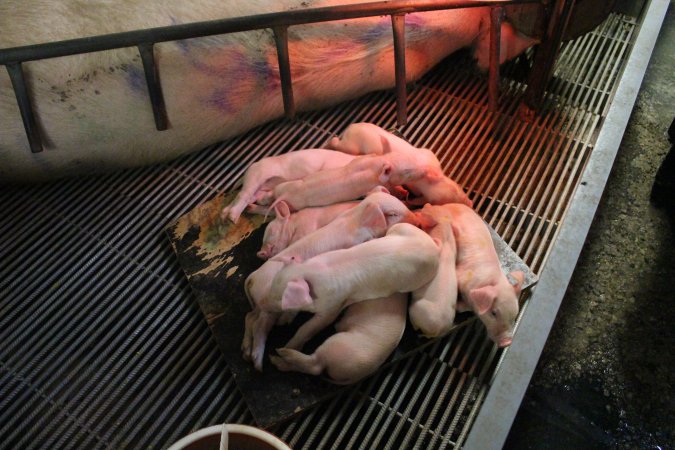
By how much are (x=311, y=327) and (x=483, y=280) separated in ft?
1.46

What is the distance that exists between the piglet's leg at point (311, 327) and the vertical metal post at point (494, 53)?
1.04m

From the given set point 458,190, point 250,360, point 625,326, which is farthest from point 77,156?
point 625,326

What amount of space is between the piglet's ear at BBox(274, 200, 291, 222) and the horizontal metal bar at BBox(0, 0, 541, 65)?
47cm

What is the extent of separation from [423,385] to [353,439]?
0.22 meters

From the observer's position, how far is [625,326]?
1.77m

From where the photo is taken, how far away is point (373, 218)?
136 centimetres

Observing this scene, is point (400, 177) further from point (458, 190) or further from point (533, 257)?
point (533, 257)

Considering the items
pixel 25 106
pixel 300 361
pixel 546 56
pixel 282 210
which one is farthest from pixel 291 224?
pixel 546 56

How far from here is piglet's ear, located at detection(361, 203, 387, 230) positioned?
1.36m

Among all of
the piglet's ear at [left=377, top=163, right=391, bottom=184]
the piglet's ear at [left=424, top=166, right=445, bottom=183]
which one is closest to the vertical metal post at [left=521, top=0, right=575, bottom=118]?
the piglet's ear at [left=424, top=166, right=445, bottom=183]

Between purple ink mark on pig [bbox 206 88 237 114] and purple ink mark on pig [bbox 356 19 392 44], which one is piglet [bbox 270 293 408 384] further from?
purple ink mark on pig [bbox 356 19 392 44]

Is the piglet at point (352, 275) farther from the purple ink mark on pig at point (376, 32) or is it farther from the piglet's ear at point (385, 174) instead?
the purple ink mark on pig at point (376, 32)

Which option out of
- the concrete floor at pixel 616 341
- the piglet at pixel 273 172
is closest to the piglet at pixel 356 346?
the piglet at pixel 273 172

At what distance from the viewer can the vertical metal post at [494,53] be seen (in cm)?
171
